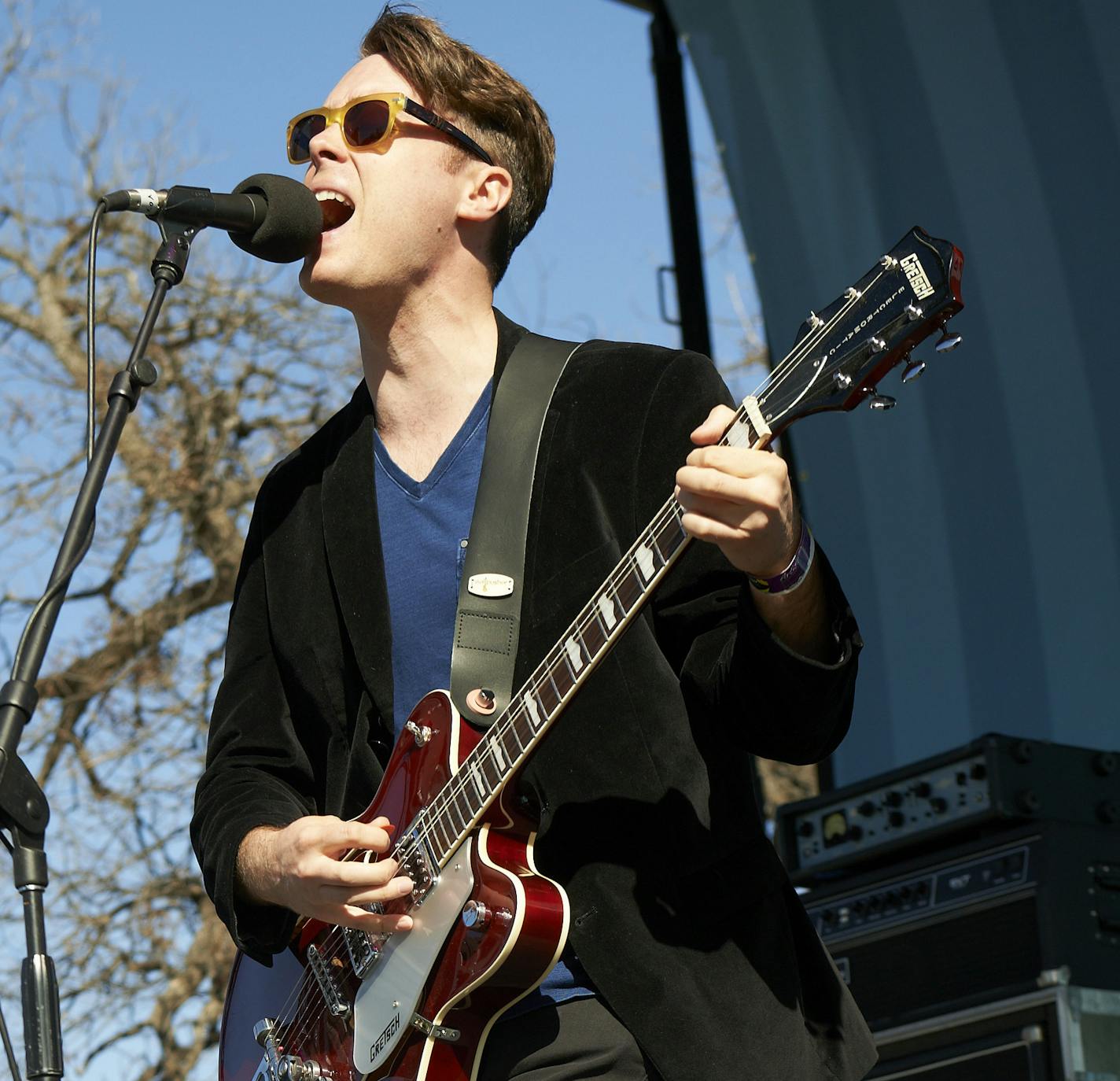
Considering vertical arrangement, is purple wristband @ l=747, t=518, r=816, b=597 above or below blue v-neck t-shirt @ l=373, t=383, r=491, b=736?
below

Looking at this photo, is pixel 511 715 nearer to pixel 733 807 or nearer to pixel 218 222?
pixel 733 807

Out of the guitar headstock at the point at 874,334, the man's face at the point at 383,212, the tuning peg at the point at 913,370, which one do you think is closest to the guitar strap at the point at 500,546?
the man's face at the point at 383,212

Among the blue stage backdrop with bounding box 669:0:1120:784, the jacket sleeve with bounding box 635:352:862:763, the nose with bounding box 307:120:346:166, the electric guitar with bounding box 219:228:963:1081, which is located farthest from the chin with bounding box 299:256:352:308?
the blue stage backdrop with bounding box 669:0:1120:784

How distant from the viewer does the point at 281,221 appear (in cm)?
230

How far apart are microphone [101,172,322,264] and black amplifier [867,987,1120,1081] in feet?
6.53

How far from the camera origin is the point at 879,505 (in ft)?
16.1

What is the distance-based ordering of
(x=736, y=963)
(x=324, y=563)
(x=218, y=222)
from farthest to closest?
1. (x=324, y=563)
2. (x=218, y=222)
3. (x=736, y=963)

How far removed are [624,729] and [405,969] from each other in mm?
402

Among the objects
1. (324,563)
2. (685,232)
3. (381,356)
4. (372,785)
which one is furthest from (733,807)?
(685,232)

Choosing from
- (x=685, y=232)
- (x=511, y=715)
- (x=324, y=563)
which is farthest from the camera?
(x=685, y=232)

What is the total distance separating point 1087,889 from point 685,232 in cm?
274

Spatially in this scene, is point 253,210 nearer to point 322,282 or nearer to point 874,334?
point 322,282

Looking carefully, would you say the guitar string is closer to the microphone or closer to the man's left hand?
the man's left hand

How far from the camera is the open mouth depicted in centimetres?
243
